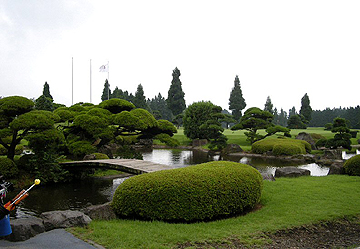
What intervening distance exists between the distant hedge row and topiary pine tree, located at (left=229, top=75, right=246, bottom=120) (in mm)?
29929

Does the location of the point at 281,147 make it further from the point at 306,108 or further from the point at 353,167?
the point at 306,108

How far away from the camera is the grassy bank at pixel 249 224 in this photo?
513 centimetres

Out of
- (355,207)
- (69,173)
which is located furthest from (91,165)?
(355,207)

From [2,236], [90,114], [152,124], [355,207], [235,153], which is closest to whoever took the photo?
[2,236]

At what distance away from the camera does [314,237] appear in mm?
5707

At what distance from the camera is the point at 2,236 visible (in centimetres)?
494

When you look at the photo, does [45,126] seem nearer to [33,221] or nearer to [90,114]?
[90,114]

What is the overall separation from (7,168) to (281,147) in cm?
2125

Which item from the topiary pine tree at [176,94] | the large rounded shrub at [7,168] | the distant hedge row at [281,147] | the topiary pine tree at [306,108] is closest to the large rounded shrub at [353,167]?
the distant hedge row at [281,147]

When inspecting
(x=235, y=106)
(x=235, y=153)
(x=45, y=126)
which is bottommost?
(x=235, y=153)

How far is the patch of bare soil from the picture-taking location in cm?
507

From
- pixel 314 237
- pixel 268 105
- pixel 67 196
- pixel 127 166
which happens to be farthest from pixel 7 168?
pixel 268 105

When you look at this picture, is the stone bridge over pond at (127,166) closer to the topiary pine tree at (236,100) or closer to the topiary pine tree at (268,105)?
the topiary pine tree at (236,100)

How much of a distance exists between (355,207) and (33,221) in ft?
24.2
